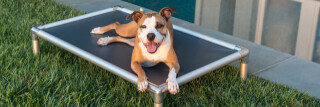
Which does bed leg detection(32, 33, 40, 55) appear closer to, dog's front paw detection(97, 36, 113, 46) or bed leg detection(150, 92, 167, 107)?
dog's front paw detection(97, 36, 113, 46)

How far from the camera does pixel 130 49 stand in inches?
175

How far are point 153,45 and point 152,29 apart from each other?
159mm

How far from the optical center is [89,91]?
4.04m

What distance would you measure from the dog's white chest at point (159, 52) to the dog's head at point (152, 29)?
0.28 feet

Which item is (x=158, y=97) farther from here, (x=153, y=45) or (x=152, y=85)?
(x=153, y=45)

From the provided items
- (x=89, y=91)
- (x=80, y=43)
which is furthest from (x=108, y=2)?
(x=89, y=91)

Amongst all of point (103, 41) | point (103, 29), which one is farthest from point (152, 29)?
point (103, 29)

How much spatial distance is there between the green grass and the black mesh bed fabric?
257 millimetres

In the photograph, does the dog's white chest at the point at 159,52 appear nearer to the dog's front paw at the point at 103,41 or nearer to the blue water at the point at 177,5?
the dog's front paw at the point at 103,41

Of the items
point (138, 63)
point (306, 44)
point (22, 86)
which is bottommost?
point (306, 44)

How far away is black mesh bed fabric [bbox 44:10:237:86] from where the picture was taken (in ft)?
12.8

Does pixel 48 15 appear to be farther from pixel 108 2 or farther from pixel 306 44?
pixel 306 44

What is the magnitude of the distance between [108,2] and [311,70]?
3.78 meters

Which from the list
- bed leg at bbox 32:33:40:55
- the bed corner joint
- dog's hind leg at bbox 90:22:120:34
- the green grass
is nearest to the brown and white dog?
the green grass
